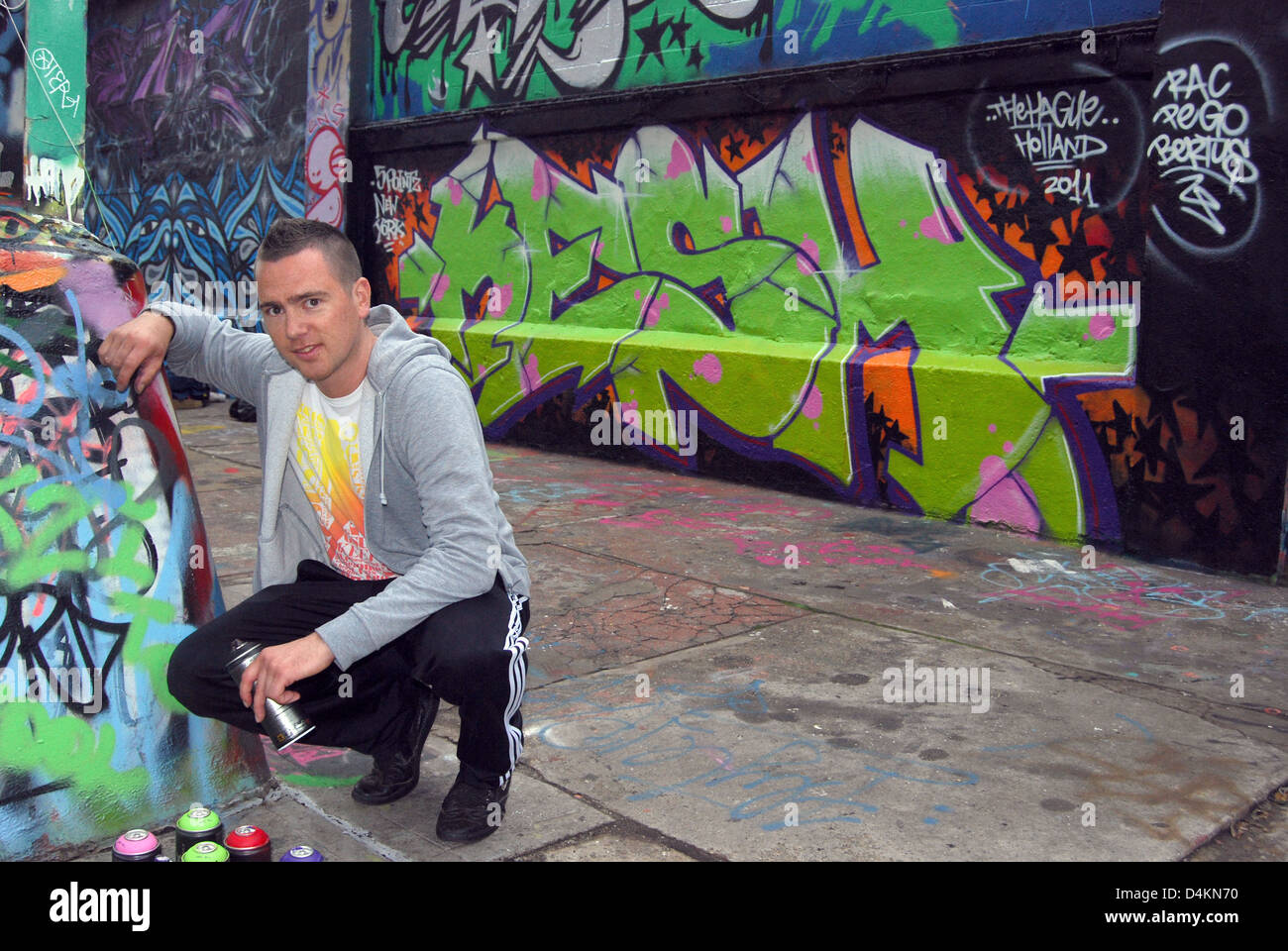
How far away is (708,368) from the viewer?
7824 mm

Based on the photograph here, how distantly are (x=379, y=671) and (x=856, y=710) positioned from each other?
5.39 feet

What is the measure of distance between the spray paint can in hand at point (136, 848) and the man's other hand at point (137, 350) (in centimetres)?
101

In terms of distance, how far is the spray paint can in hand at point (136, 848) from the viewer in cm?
246

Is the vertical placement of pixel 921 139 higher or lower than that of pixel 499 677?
higher

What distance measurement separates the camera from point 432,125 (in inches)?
395

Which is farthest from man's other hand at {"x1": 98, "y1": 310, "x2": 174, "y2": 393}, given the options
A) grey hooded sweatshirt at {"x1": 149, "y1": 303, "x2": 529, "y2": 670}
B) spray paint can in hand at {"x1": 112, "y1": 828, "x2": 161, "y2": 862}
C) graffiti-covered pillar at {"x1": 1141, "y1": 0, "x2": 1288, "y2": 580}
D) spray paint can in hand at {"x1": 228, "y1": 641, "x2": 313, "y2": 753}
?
graffiti-covered pillar at {"x1": 1141, "y1": 0, "x2": 1288, "y2": 580}

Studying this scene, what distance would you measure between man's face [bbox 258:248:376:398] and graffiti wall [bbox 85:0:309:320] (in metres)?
8.85

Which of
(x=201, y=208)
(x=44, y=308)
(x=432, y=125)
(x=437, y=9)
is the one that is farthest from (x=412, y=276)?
(x=44, y=308)

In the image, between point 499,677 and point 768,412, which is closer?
point 499,677

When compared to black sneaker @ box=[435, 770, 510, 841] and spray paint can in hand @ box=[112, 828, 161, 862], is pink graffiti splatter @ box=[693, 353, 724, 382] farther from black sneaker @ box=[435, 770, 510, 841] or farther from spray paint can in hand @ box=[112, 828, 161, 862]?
spray paint can in hand @ box=[112, 828, 161, 862]

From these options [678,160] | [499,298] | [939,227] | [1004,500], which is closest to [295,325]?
[1004,500]

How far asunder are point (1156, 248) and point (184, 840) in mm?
5028

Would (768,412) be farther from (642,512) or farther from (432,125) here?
(432,125)

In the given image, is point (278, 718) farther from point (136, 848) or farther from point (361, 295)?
point (361, 295)
